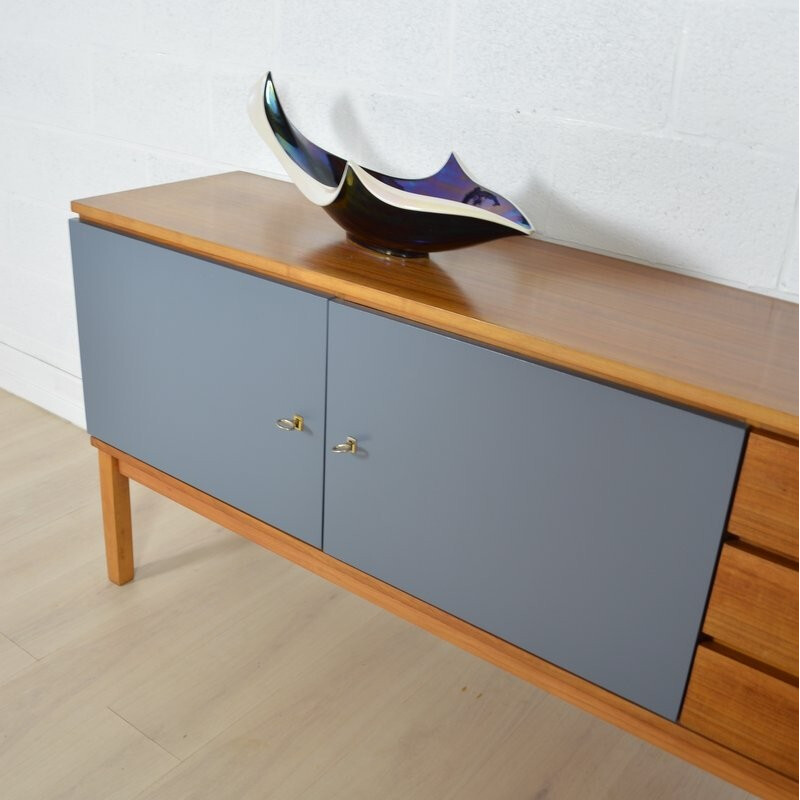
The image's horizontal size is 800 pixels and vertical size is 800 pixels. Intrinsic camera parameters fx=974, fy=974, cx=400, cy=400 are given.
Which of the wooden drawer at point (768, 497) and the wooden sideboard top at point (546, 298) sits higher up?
the wooden sideboard top at point (546, 298)

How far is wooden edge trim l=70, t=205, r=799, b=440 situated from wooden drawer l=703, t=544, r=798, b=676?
0.52 feet

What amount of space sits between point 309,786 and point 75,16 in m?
1.60

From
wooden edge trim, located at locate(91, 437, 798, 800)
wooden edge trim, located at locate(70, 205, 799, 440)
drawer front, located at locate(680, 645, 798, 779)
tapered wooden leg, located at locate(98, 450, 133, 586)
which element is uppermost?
wooden edge trim, located at locate(70, 205, 799, 440)

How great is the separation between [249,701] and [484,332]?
2.68ft

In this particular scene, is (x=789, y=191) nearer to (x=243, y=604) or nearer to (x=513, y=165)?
(x=513, y=165)

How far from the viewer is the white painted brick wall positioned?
131 cm

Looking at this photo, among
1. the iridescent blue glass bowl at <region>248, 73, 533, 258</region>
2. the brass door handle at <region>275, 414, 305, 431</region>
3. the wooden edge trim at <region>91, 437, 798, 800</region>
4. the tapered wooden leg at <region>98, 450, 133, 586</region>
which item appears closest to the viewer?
the wooden edge trim at <region>91, 437, 798, 800</region>

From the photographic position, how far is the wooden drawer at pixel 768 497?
3.30 feet

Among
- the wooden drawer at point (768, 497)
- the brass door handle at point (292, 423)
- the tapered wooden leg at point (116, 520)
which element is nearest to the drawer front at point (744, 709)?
the wooden drawer at point (768, 497)

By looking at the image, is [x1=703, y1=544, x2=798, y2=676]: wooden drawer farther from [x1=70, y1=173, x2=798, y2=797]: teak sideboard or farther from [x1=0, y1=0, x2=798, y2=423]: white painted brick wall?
[x1=0, y1=0, x2=798, y2=423]: white painted brick wall

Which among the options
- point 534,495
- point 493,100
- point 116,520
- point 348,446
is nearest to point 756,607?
point 534,495

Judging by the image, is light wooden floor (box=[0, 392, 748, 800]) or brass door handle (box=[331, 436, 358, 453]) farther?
light wooden floor (box=[0, 392, 748, 800])

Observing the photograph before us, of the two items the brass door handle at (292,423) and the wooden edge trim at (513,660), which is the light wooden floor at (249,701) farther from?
the brass door handle at (292,423)

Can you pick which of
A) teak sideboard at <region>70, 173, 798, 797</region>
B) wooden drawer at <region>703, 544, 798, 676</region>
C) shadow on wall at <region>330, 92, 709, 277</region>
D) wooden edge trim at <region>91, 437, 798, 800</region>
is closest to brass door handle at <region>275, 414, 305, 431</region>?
teak sideboard at <region>70, 173, 798, 797</region>
